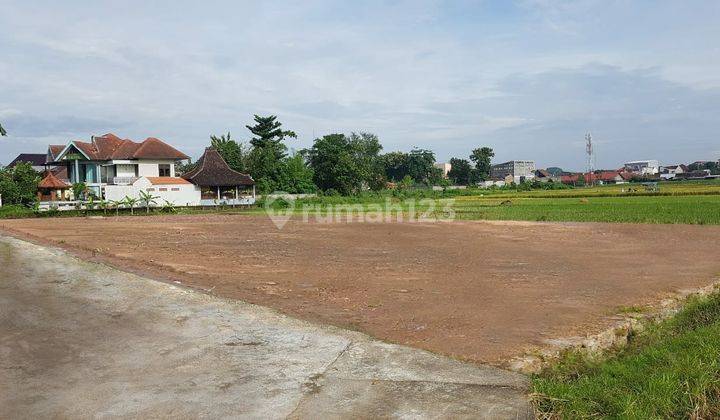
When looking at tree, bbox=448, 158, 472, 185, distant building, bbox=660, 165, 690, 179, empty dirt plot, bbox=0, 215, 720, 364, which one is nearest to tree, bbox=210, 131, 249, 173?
empty dirt plot, bbox=0, 215, 720, 364

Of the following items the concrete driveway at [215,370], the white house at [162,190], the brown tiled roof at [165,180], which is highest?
the brown tiled roof at [165,180]

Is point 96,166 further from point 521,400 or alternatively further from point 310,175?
point 521,400

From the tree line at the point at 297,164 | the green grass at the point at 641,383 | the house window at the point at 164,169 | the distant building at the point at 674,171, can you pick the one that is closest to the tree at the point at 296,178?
the tree line at the point at 297,164

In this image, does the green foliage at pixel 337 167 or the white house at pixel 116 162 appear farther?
the green foliage at pixel 337 167

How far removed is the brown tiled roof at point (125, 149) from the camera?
40031 mm

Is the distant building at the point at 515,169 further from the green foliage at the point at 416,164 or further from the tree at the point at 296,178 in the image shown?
the tree at the point at 296,178

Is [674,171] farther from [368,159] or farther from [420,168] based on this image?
[368,159]

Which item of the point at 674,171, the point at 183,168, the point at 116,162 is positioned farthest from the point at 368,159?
the point at 674,171

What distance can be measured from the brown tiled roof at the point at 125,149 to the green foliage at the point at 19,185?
4267mm

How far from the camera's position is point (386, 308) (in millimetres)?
7164

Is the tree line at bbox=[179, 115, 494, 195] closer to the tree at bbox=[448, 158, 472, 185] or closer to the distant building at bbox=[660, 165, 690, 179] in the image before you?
the tree at bbox=[448, 158, 472, 185]

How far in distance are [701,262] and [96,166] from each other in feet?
131

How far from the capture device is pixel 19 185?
120 ft

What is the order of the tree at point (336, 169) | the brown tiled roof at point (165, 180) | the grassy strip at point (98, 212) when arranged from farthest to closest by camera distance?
the tree at point (336, 169), the brown tiled roof at point (165, 180), the grassy strip at point (98, 212)
